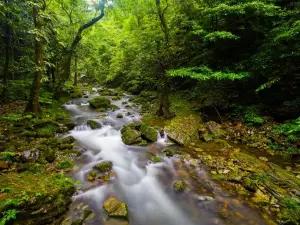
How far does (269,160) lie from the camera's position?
5992 mm

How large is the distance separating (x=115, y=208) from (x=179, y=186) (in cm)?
181

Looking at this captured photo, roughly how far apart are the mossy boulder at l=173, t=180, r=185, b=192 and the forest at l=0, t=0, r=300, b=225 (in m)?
0.04

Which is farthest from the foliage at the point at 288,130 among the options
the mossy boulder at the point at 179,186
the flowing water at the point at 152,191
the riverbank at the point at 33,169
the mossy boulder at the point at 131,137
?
the riverbank at the point at 33,169

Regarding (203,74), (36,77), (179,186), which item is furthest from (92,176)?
(203,74)

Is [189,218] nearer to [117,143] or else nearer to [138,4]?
[117,143]

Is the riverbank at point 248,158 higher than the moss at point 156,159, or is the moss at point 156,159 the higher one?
the riverbank at point 248,158

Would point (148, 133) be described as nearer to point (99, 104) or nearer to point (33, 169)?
point (33, 169)

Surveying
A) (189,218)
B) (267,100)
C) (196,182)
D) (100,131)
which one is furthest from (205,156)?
(100,131)

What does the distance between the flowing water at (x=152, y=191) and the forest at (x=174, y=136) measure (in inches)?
1.2

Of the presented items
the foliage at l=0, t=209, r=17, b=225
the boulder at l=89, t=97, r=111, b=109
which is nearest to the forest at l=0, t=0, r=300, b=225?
the foliage at l=0, t=209, r=17, b=225

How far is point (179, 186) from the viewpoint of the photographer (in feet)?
16.8

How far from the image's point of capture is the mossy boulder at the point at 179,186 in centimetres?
508

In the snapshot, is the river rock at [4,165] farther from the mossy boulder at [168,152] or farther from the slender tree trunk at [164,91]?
the slender tree trunk at [164,91]

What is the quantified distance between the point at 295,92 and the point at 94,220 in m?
8.24
